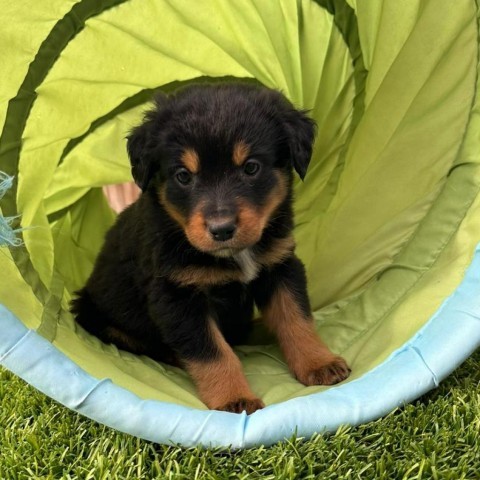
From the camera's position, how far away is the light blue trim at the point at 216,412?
7.67 ft

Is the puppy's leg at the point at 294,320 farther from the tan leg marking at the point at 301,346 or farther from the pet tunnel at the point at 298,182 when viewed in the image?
the pet tunnel at the point at 298,182

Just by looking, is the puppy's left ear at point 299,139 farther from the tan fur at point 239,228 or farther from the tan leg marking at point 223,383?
the tan leg marking at point 223,383

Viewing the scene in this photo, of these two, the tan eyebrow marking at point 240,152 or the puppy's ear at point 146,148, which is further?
the puppy's ear at point 146,148

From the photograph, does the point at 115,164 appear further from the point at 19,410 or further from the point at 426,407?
the point at 426,407

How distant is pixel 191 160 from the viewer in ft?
8.77

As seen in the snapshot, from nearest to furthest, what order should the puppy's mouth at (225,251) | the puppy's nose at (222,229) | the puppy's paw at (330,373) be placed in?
the puppy's nose at (222,229)
the puppy's mouth at (225,251)
the puppy's paw at (330,373)

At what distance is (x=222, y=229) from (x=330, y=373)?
826mm

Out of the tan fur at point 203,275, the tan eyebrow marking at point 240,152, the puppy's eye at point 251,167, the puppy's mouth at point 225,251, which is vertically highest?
the tan eyebrow marking at point 240,152

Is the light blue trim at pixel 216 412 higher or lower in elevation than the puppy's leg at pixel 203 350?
higher

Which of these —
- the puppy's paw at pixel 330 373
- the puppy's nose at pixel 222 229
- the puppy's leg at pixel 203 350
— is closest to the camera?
the puppy's nose at pixel 222 229

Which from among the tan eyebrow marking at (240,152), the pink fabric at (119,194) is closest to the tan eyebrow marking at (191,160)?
the tan eyebrow marking at (240,152)

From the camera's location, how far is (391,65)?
3.52m

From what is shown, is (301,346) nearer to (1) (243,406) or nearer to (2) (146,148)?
(1) (243,406)

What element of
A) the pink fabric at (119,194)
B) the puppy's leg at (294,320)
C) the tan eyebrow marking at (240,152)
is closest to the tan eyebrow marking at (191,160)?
the tan eyebrow marking at (240,152)
